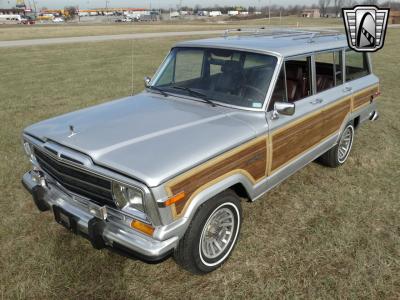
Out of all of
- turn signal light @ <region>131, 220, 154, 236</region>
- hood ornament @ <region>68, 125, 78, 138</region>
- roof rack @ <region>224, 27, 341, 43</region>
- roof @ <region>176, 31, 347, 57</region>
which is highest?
roof rack @ <region>224, 27, 341, 43</region>

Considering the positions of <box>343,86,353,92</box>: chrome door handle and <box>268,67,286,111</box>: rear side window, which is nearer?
<box>268,67,286,111</box>: rear side window

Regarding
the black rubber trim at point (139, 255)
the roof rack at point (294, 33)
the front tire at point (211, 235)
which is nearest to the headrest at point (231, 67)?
the roof rack at point (294, 33)

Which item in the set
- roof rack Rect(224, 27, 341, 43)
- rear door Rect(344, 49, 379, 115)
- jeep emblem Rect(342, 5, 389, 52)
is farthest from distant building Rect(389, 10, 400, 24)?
roof rack Rect(224, 27, 341, 43)

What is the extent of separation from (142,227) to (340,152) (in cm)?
385

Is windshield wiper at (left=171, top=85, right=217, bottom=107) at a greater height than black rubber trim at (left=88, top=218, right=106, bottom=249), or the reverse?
windshield wiper at (left=171, top=85, right=217, bottom=107)

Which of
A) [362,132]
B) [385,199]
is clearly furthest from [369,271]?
[362,132]

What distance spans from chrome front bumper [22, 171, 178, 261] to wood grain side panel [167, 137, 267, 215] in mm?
313

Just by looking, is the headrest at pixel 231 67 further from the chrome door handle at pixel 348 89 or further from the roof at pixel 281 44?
the chrome door handle at pixel 348 89

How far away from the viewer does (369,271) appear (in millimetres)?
3256

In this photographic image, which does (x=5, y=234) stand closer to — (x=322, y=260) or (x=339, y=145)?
(x=322, y=260)

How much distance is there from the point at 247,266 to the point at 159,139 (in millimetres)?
1528

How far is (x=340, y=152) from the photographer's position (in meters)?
5.39

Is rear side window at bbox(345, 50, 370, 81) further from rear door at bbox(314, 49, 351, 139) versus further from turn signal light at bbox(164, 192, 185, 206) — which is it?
turn signal light at bbox(164, 192, 185, 206)

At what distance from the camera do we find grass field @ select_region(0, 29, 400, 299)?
308 cm
